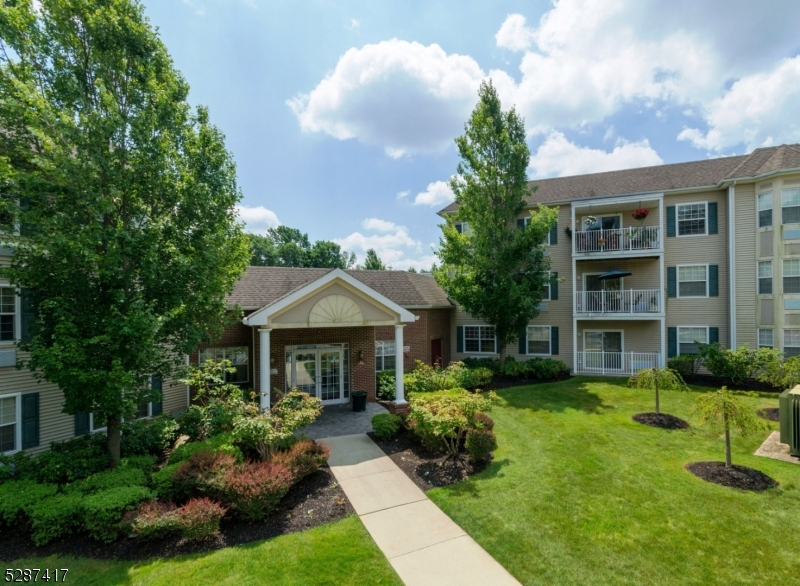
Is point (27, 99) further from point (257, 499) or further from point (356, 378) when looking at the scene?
point (356, 378)

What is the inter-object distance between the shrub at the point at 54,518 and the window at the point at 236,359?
759 centimetres

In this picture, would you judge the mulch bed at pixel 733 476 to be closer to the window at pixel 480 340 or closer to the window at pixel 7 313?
the window at pixel 480 340

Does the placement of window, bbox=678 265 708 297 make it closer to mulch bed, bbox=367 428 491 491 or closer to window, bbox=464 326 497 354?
window, bbox=464 326 497 354

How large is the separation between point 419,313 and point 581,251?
8809 millimetres

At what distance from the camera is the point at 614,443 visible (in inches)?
362

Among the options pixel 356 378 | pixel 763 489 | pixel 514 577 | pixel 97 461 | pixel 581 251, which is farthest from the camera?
pixel 581 251

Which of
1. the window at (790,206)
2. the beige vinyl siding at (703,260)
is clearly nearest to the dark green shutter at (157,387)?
the beige vinyl siding at (703,260)

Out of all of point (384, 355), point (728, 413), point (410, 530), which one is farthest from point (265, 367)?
point (728, 413)

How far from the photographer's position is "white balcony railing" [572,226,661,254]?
17.0 meters

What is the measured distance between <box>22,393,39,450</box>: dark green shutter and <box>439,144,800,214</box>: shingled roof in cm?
1855

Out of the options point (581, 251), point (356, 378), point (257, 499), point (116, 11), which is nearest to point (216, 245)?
point (116, 11)

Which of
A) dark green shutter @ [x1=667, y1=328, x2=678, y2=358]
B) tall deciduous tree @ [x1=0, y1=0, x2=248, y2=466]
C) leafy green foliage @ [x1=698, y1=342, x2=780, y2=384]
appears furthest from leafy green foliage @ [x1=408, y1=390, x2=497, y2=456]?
dark green shutter @ [x1=667, y1=328, x2=678, y2=358]

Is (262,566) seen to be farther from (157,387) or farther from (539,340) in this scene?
(539,340)

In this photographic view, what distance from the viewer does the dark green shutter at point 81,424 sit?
31.9 feet
